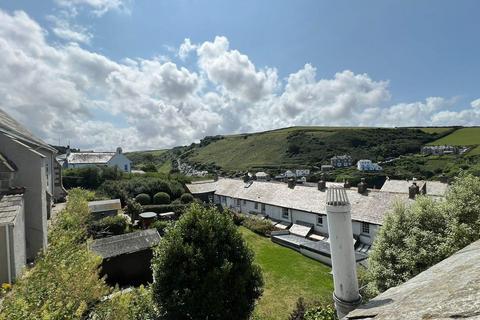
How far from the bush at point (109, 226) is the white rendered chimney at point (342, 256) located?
2088 centimetres

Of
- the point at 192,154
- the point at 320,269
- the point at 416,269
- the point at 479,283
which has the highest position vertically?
the point at 192,154

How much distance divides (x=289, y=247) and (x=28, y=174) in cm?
2329

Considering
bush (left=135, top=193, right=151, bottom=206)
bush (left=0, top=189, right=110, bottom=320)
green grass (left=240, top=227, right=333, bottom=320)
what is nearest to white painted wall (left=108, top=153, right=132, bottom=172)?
bush (left=135, top=193, right=151, bottom=206)

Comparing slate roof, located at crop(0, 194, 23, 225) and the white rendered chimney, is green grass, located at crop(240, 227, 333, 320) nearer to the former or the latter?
the white rendered chimney

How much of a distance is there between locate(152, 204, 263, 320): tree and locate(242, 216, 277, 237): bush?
75.1 feet

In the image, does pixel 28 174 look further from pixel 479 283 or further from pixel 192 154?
pixel 192 154

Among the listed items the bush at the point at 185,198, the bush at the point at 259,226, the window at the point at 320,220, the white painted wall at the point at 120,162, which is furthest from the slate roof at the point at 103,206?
the white painted wall at the point at 120,162

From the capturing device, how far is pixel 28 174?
1084 cm

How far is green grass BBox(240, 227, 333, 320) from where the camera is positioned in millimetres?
16094

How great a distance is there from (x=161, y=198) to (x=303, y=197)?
798 inches

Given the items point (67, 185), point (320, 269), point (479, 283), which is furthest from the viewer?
point (67, 185)

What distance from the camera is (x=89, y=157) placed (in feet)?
209

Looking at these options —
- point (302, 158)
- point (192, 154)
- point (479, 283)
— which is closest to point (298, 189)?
point (479, 283)

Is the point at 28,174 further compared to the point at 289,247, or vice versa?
the point at 289,247
